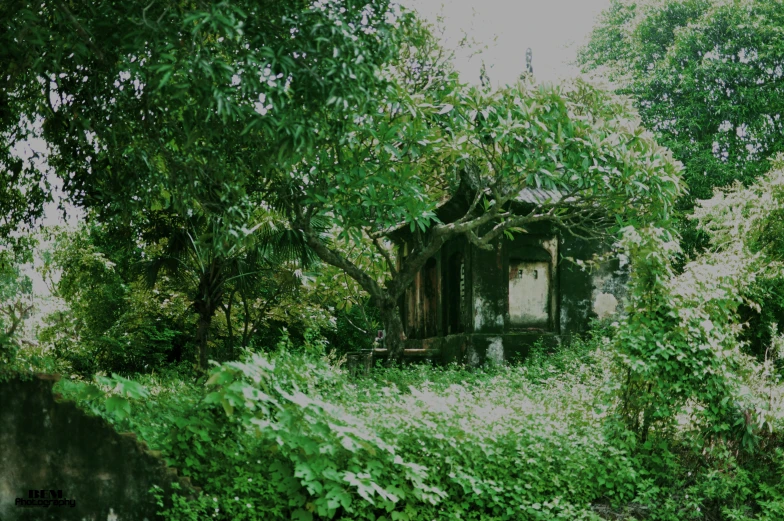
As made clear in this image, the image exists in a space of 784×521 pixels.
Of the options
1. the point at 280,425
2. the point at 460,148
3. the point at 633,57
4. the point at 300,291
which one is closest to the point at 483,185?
the point at 460,148

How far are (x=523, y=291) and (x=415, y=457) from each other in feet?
37.8

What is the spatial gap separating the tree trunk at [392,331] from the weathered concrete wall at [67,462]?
9.23 metres

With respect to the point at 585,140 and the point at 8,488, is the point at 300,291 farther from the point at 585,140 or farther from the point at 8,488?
the point at 8,488

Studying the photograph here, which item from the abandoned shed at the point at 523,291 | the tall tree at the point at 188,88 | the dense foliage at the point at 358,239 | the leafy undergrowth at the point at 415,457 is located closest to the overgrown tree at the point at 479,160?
the dense foliage at the point at 358,239

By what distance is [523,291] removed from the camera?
60.8ft

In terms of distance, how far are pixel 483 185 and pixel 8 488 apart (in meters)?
10.7

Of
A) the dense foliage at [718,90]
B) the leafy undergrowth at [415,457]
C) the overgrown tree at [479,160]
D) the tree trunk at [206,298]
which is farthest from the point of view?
Result: the dense foliage at [718,90]

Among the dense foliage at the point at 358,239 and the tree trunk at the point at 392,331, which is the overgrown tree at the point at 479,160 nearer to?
the dense foliage at the point at 358,239

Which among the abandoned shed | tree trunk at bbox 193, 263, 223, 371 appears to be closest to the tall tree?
tree trunk at bbox 193, 263, 223, 371

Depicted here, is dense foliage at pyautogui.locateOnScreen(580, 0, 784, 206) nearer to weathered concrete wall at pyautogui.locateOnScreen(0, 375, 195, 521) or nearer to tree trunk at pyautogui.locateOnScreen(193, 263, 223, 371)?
tree trunk at pyautogui.locateOnScreen(193, 263, 223, 371)

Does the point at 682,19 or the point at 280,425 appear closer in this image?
the point at 280,425

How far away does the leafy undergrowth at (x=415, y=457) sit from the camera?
6598mm

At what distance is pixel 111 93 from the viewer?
8703 mm

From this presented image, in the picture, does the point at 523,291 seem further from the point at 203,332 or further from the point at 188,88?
the point at 188,88
